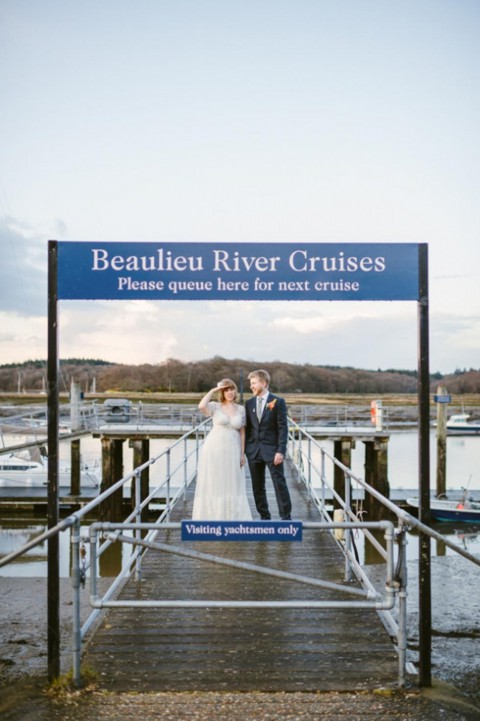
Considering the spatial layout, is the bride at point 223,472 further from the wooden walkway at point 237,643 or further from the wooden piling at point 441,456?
the wooden piling at point 441,456

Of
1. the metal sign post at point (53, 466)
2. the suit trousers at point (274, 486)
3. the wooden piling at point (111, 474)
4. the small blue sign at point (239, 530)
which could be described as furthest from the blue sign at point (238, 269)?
the wooden piling at point (111, 474)

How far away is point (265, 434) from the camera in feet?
22.4

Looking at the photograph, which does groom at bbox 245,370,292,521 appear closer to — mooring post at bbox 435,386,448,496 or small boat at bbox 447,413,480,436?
mooring post at bbox 435,386,448,496

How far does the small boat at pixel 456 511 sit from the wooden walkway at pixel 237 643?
14.8m

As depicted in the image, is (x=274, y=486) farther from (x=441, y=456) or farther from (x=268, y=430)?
→ (x=441, y=456)

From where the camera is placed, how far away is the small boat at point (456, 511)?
62.3ft

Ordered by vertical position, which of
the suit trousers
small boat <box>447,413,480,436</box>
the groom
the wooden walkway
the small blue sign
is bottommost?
small boat <box>447,413,480,436</box>

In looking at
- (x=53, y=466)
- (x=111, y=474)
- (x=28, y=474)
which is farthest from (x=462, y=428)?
(x=53, y=466)

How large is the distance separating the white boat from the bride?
56.9 ft

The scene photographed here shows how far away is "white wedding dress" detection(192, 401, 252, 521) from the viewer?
7184 millimetres

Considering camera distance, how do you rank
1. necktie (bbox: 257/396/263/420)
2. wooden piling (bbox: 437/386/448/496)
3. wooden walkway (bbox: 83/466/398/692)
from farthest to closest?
wooden piling (bbox: 437/386/448/496)
necktie (bbox: 257/396/263/420)
wooden walkway (bbox: 83/466/398/692)

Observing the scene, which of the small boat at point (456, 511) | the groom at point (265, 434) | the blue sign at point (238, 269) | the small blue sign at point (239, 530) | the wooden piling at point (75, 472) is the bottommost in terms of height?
the small boat at point (456, 511)

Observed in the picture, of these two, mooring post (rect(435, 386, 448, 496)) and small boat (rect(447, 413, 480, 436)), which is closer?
mooring post (rect(435, 386, 448, 496))

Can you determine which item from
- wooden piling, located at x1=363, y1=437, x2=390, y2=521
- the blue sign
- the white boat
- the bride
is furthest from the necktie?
the white boat
